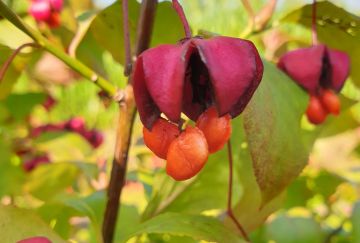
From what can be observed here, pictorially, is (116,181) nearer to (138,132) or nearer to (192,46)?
(192,46)

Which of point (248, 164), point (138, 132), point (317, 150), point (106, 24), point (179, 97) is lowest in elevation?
point (317, 150)

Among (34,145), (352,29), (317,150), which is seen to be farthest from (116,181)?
(317,150)

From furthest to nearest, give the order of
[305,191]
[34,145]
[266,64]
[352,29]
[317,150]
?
[317,150] < [34,145] < [305,191] < [352,29] < [266,64]

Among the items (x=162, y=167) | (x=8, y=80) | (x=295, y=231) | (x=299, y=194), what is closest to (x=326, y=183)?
(x=299, y=194)

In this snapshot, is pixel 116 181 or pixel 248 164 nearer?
pixel 116 181

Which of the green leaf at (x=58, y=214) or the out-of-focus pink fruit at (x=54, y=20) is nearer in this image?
the green leaf at (x=58, y=214)

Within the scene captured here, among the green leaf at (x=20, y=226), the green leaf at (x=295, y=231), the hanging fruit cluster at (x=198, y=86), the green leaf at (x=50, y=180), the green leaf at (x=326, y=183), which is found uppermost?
the hanging fruit cluster at (x=198, y=86)

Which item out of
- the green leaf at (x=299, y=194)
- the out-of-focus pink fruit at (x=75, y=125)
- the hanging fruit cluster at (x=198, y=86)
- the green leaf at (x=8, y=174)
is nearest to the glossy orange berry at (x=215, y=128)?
the hanging fruit cluster at (x=198, y=86)

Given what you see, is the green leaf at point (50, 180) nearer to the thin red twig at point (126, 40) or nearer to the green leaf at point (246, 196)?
the green leaf at point (246, 196)
